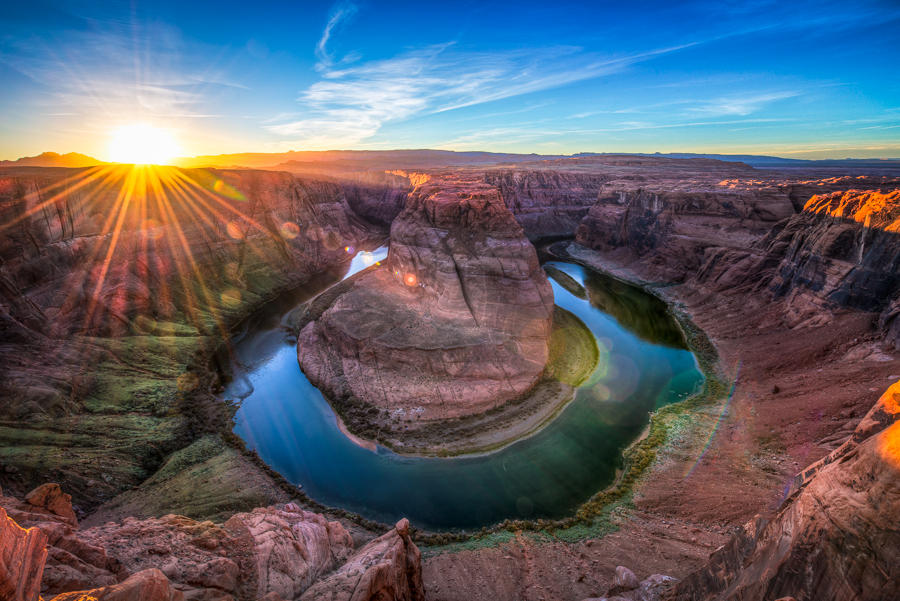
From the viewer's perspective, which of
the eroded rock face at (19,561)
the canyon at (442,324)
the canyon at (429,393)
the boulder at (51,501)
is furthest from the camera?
the canyon at (442,324)

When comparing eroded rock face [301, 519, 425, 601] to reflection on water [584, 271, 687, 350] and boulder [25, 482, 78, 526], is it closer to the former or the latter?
boulder [25, 482, 78, 526]

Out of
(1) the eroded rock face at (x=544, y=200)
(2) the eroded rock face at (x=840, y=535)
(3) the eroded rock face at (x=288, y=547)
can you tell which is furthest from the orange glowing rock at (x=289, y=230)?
(2) the eroded rock face at (x=840, y=535)

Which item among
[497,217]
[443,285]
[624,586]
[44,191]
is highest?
[44,191]

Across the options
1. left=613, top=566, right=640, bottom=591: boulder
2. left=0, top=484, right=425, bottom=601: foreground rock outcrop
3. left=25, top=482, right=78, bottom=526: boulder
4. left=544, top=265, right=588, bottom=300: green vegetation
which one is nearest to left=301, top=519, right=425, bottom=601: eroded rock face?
left=0, top=484, right=425, bottom=601: foreground rock outcrop

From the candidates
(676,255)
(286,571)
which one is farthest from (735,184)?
(286,571)

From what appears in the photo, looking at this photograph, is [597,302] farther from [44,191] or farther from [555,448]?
[44,191]

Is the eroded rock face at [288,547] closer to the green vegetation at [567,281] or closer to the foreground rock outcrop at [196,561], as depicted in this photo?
the foreground rock outcrop at [196,561]
